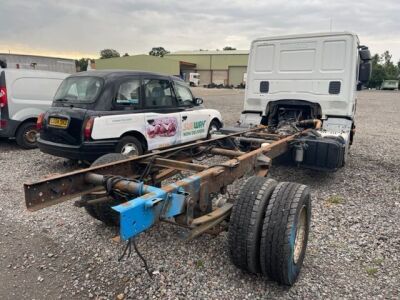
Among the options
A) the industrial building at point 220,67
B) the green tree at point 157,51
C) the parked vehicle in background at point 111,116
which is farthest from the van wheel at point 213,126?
the green tree at point 157,51

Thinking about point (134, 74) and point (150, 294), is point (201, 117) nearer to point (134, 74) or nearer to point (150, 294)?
point (134, 74)

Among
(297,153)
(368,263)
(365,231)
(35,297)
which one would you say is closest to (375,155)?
(297,153)

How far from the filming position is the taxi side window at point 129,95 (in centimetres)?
602

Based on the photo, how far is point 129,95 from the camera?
6211 millimetres

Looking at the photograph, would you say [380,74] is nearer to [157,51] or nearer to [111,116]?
[157,51]

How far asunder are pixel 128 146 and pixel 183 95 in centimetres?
199

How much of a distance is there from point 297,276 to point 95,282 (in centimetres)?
178

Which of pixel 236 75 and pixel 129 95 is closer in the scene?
pixel 129 95

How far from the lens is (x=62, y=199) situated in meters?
2.85

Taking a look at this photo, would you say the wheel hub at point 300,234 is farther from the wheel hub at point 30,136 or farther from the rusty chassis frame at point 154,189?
the wheel hub at point 30,136

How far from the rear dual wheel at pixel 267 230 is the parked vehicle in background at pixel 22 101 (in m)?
7.11

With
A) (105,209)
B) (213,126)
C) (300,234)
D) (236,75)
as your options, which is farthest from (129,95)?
(236,75)

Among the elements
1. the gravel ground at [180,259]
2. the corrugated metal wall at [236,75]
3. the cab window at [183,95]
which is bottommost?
the gravel ground at [180,259]

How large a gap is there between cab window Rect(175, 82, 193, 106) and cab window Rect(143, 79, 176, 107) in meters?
0.21
